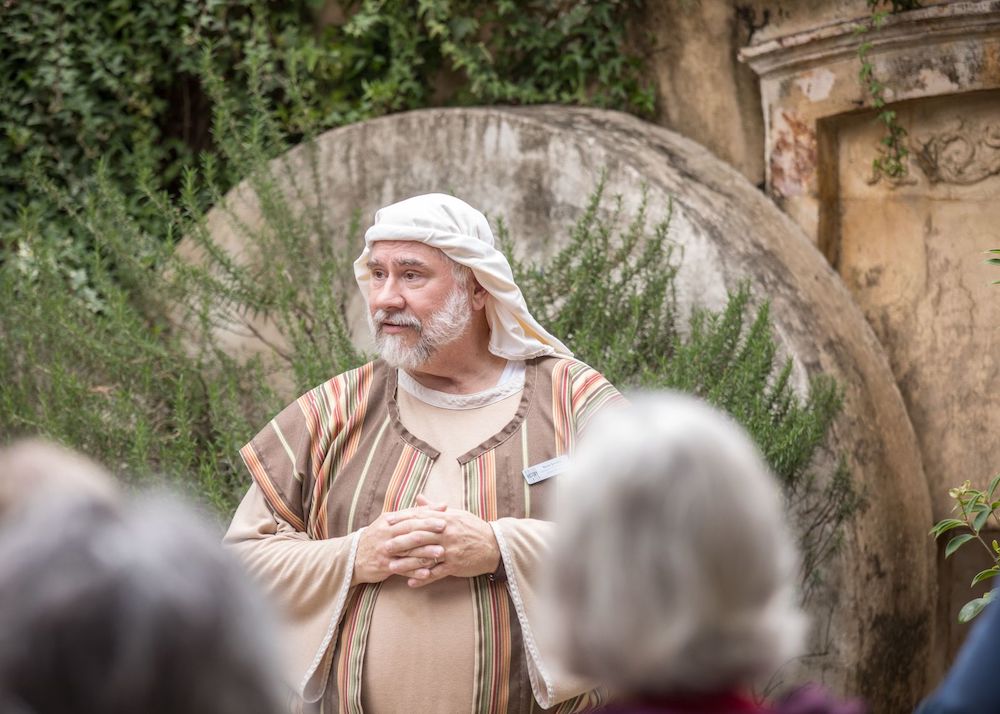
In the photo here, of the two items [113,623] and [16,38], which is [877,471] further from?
[16,38]

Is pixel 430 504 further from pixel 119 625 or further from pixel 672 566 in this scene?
pixel 119 625

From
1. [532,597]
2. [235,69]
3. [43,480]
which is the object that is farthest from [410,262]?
[235,69]

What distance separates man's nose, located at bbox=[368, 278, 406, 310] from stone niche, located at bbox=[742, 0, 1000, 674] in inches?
91.4

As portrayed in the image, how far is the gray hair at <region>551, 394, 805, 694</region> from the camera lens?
1325 mm

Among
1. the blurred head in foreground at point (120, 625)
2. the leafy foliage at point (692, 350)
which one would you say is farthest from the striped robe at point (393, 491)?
the blurred head in foreground at point (120, 625)

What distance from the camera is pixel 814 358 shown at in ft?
14.0

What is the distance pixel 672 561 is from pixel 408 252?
179cm

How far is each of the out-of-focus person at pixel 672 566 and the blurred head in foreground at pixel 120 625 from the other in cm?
36

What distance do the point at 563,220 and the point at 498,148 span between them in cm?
41

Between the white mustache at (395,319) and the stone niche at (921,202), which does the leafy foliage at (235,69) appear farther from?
the white mustache at (395,319)

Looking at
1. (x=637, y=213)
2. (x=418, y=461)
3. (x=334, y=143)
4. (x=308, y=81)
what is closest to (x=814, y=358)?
(x=637, y=213)

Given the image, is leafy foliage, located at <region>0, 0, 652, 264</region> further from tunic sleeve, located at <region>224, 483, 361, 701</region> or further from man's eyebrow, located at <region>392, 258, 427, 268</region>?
tunic sleeve, located at <region>224, 483, 361, 701</region>

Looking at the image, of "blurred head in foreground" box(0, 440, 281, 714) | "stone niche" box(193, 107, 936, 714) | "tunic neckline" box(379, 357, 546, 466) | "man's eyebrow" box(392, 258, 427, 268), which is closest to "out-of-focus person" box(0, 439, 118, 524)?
"blurred head in foreground" box(0, 440, 281, 714)

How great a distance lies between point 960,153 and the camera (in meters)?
4.53
